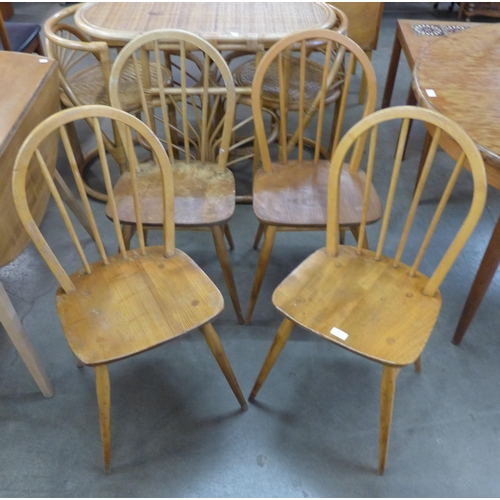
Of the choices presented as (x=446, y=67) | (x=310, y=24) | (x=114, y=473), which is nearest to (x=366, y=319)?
(x=114, y=473)

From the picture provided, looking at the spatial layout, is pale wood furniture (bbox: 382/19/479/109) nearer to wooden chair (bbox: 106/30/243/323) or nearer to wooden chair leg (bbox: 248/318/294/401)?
wooden chair (bbox: 106/30/243/323)

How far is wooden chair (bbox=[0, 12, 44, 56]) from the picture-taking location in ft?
7.20

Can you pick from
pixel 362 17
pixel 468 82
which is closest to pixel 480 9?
pixel 362 17

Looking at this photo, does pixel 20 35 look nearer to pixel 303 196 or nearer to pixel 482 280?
pixel 303 196

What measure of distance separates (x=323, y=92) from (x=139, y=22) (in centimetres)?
80

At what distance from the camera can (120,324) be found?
42.5 inches

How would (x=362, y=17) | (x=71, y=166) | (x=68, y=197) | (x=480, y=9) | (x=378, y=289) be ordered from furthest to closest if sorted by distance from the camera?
(x=480, y=9), (x=362, y=17), (x=68, y=197), (x=378, y=289), (x=71, y=166)

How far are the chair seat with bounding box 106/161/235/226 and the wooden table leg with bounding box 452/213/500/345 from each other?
78 centimetres

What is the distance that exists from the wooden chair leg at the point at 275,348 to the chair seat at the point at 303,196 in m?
0.31

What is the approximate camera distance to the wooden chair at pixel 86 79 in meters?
1.55

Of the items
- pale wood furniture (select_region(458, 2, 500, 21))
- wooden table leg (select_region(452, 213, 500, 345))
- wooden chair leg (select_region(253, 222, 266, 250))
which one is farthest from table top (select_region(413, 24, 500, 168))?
pale wood furniture (select_region(458, 2, 500, 21))

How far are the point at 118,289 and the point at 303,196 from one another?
635mm

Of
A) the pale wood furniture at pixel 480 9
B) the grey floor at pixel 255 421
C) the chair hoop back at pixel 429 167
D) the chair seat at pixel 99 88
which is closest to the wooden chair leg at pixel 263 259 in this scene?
the grey floor at pixel 255 421

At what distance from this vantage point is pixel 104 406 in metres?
1.13
